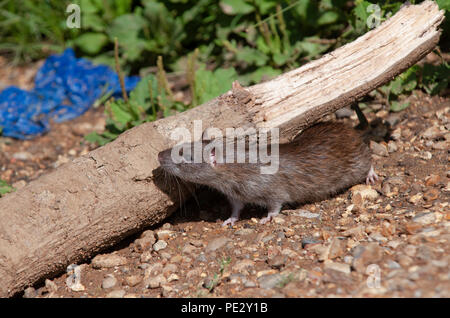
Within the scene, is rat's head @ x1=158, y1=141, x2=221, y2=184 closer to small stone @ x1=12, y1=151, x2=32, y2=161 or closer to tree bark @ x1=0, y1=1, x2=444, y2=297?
tree bark @ x1=0, y1=1, x2=444, y2=297

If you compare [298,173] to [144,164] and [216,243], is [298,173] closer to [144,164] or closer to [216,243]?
[216,243]

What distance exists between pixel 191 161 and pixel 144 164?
1.77ft

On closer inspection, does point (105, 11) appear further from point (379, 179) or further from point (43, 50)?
point (379, 179)

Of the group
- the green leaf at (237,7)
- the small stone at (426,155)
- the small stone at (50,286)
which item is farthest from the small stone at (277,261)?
the green leaf at (237,7)

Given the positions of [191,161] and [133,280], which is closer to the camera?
[133,280]

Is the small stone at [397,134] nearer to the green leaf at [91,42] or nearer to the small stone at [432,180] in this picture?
the small stone at [432,180]

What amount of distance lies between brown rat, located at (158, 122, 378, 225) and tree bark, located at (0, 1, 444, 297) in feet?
0.88

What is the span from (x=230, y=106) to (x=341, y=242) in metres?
1.60

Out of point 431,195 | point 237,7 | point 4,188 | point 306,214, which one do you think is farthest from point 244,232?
point 237,7

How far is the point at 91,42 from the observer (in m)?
8.01

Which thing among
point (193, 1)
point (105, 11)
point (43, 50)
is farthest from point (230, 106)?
point (43, 50)

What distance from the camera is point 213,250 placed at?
4.51m

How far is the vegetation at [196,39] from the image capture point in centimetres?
610

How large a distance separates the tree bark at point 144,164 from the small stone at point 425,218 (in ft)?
4.10
